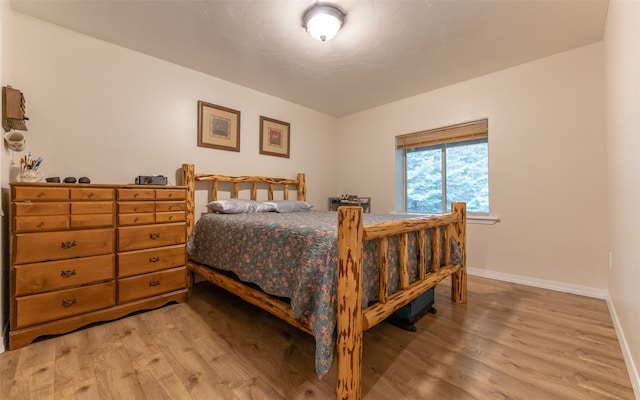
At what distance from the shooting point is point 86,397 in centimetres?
121

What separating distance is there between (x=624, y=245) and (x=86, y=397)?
2979 millimetres

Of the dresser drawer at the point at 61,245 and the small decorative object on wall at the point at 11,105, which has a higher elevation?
the small decorative object on wall at the point at 11,105

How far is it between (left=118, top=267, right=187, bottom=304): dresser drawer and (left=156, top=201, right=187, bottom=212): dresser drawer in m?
0.52

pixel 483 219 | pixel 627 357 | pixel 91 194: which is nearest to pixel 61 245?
pixel 91 194

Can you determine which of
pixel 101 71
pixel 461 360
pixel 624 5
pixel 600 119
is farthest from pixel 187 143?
pixel 600 119

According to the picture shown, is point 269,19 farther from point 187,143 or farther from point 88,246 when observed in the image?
point 88,246

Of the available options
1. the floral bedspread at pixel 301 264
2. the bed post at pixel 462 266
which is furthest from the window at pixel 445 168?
the floral bedspread at pixel 301 264

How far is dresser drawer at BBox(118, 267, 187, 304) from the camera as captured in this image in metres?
2.01

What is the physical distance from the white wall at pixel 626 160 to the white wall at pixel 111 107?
3.19 meters

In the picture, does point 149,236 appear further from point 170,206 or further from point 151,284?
point 151,284

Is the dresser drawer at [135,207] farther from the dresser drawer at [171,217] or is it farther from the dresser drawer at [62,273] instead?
the dresser drawer at [62,273]

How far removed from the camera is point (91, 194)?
1871mm

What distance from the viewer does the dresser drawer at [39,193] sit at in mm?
1609

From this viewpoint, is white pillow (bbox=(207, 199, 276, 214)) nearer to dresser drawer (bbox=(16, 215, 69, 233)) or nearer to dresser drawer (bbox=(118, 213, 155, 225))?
dresser drawer (bbox=(118, 213, 155, 225))
